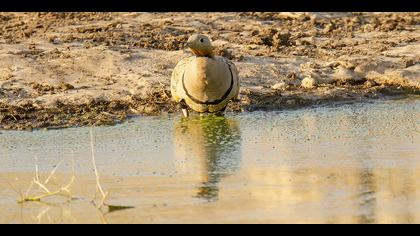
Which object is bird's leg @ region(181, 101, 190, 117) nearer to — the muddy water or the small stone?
the muddy water

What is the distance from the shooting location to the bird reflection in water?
8203mm

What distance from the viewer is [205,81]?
34.8 ft

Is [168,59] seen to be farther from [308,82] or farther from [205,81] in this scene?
[205,81]

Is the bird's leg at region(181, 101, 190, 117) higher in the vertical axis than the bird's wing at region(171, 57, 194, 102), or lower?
lower

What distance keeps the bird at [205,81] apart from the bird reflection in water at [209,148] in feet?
0.56

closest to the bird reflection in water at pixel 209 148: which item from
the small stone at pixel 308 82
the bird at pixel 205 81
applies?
the bird at pixel 205 81

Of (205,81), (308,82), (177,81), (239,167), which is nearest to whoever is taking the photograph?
(239,167)

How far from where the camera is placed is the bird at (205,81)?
1061 centimetres

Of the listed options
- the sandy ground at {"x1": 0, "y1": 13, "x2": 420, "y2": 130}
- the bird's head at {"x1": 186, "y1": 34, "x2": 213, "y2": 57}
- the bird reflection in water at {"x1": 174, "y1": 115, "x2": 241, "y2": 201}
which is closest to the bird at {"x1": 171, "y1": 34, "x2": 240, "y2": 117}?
the bird's head at {"x1": 186, "y1": 34, "x2": 213, "y2": 57}

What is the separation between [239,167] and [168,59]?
4113mm

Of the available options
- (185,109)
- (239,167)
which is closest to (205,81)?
(185,109)

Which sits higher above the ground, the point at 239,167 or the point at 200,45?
the point at 200,45

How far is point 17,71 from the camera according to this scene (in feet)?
39.8

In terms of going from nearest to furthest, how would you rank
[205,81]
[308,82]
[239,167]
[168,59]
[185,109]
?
[239,167], [205,81], [185,109], [308,82], [168,59]
